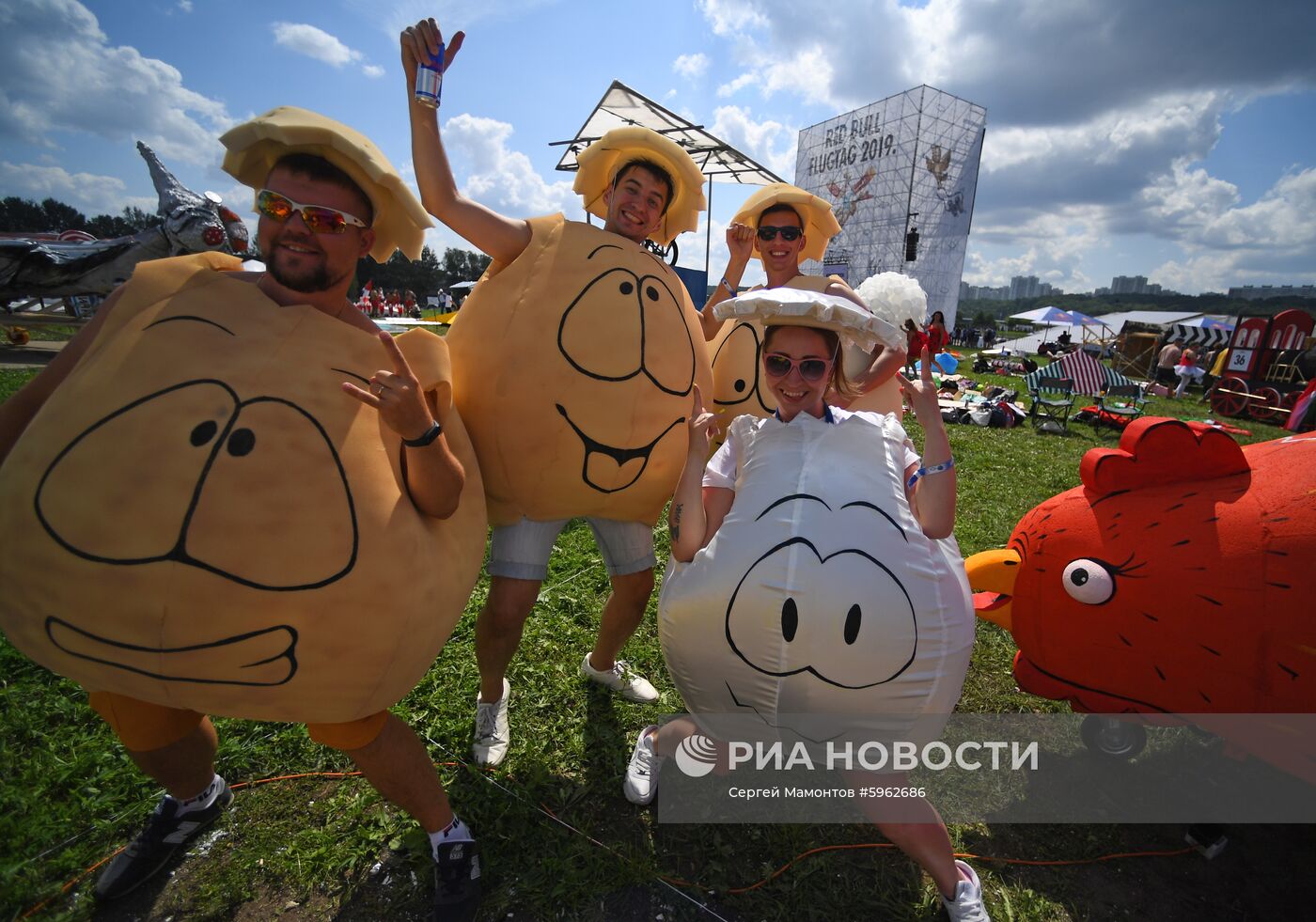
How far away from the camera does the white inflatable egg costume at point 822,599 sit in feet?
5.65

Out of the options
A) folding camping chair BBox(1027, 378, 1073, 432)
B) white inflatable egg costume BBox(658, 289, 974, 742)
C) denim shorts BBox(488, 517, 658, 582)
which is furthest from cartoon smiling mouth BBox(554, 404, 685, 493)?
folding camping chair BBox(1027, 378, 1073, 432)

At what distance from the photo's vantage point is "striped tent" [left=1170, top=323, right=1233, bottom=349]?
2944cm

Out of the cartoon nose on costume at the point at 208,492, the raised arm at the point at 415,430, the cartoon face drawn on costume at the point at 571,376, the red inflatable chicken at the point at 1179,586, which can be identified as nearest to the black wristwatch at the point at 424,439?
the raised arm at the point at 415,430

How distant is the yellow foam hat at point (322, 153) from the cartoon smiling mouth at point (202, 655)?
118 cm

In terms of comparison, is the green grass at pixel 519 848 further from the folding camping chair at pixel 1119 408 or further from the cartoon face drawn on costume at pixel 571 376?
the folding camping chair at pixel 1119 408

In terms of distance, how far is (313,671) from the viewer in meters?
1.46

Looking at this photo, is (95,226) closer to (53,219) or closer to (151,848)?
(53,219)

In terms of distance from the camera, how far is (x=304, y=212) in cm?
161

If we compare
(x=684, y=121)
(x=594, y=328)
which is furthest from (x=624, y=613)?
(x=684, y=121)

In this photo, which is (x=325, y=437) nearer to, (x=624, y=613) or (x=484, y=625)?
(x=484, y=625)

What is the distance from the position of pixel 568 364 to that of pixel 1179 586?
2.14 m

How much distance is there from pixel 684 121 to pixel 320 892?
1088 centimetres

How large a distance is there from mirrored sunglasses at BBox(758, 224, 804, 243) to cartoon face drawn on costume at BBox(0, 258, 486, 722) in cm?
203

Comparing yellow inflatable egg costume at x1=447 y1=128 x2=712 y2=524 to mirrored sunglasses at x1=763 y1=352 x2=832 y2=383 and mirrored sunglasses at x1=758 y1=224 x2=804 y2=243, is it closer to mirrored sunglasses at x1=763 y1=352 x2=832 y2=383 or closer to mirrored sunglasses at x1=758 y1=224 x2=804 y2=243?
mirrored sunglasses at x1=763 y1=352 x2=832 y2=383
